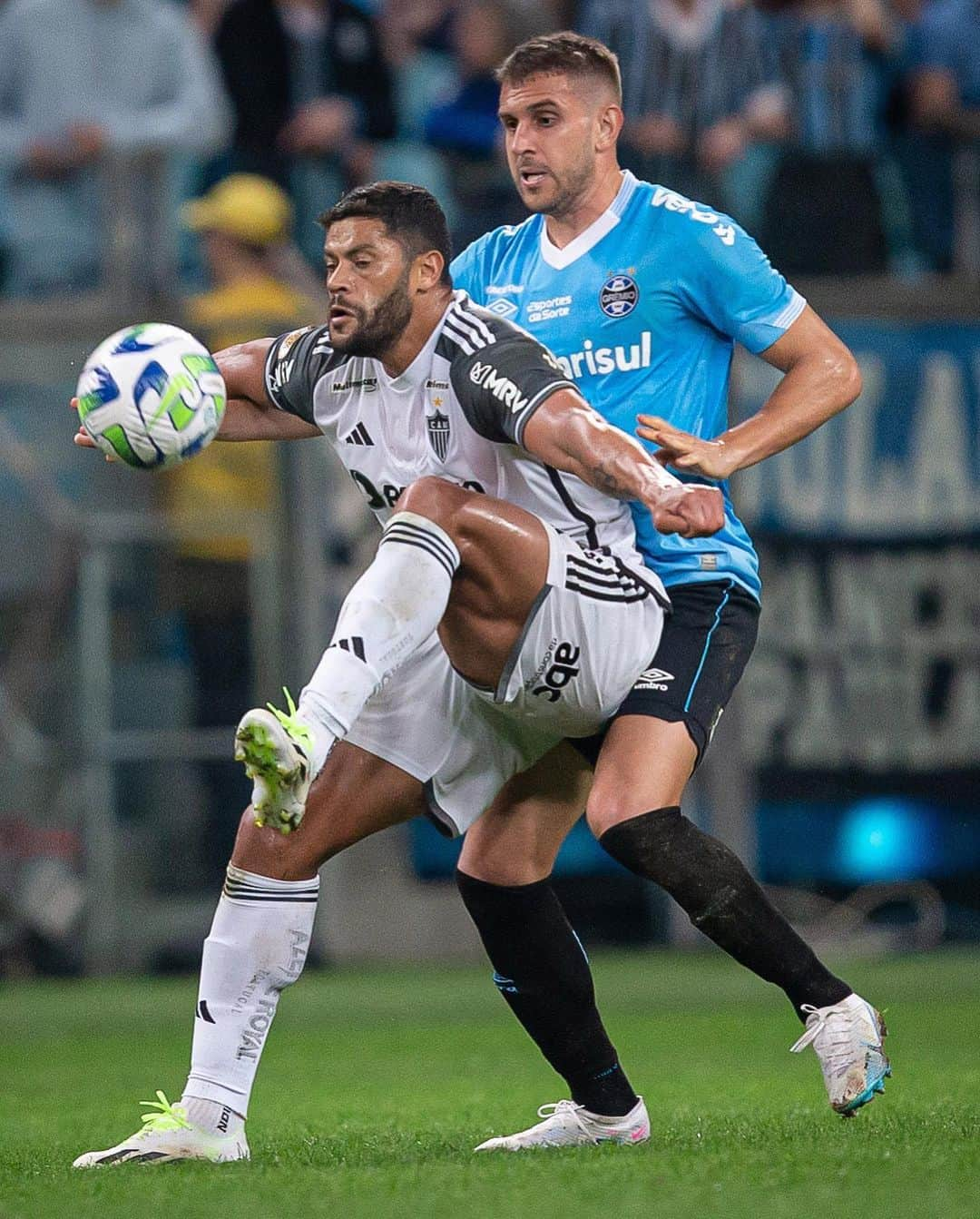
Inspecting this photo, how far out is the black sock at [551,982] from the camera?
4.92m

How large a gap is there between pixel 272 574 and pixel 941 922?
3944 millimetres

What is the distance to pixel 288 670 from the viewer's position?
35.1 ft

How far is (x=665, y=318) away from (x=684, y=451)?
2.11 feet

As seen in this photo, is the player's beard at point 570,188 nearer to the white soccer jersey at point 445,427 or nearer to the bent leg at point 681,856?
the white soccer jersey at point 445,427

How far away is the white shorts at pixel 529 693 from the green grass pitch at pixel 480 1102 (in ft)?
2.81

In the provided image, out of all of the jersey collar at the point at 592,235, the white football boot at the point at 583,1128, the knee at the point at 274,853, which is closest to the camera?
the knee at the point at 274,853

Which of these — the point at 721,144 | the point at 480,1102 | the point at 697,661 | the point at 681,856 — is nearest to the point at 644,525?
the point at 697,661

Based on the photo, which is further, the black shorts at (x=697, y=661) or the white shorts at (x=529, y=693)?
the black shorts at (x=697, y=661)

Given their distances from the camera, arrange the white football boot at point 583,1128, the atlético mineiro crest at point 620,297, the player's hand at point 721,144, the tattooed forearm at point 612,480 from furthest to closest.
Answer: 1. the player's hand at point 721,144
2. the atlético mineiro crest at point 620,297
3. the white football boot at point 583,1128
4. the tattooed forearm at point 612,480

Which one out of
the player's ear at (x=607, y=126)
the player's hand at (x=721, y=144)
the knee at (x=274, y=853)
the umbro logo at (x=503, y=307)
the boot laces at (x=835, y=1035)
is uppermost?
the player's hand at (x=721, y=144)

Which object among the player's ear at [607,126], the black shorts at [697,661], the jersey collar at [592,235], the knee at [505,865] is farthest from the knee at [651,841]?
the player's ear at [607,126]

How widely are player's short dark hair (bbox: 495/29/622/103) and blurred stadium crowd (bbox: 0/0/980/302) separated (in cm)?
522

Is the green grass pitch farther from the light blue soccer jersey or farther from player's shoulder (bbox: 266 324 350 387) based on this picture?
player's shoulder (bbox: 266 324 350 387)

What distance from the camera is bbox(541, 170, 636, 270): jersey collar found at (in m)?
5.23
